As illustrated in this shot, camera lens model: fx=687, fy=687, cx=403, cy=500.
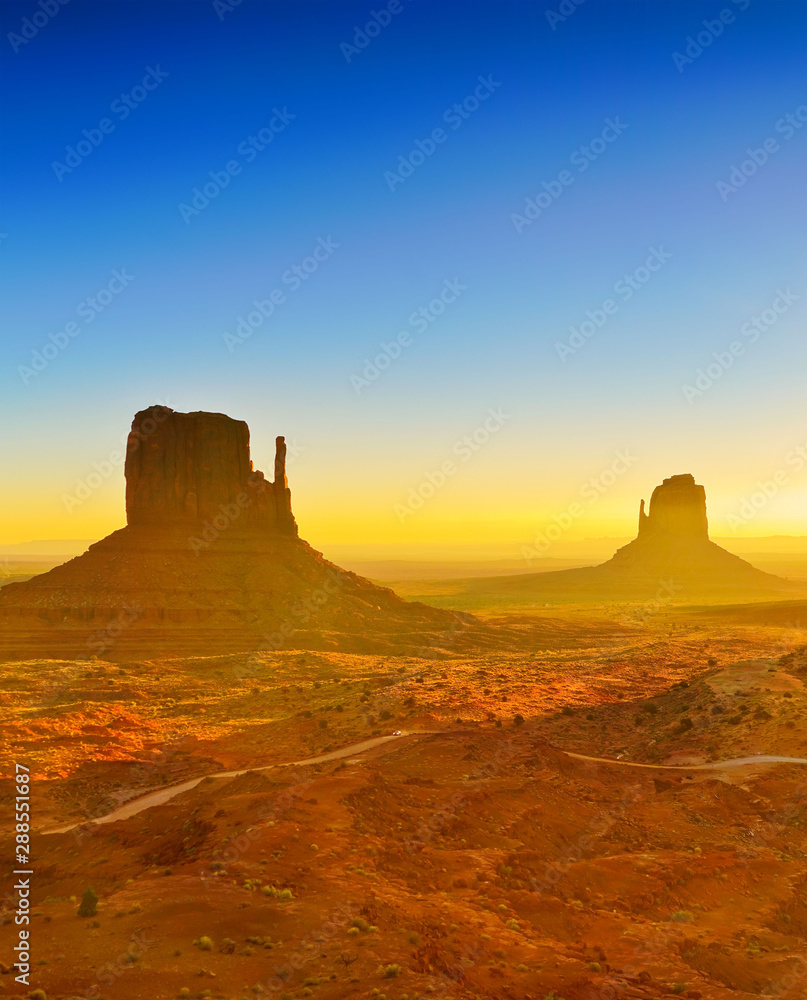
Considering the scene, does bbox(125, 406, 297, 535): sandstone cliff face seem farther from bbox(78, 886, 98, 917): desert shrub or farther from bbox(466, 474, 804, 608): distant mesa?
bbox(78, 886, 98, 917): desert shrub

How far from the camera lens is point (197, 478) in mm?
79188

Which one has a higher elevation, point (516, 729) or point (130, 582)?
point (130, 582)

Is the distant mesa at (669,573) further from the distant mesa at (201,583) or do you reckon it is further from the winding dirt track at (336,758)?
the winding dirt track at (336,758)

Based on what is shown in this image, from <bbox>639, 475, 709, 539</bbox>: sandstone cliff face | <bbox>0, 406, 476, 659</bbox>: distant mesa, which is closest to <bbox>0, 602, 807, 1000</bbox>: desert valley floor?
<bbox>0, 406, 476, 659</bbox>: distant mesa

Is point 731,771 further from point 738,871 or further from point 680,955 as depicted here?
point 680,955

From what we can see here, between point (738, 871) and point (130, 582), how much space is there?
61.0 m

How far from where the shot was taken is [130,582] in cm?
6738

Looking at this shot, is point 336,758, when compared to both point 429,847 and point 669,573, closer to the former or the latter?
point 429,847

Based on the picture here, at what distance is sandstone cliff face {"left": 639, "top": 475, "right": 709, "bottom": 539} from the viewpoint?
156375mm

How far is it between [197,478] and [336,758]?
5713 cm

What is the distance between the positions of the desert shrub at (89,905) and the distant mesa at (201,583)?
4874 cm

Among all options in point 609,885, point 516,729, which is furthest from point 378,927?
point 516,729

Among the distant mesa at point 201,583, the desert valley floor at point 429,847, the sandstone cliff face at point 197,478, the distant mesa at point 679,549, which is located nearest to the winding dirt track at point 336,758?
the desert valley floor at point 429,847

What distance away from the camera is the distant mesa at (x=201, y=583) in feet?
207
